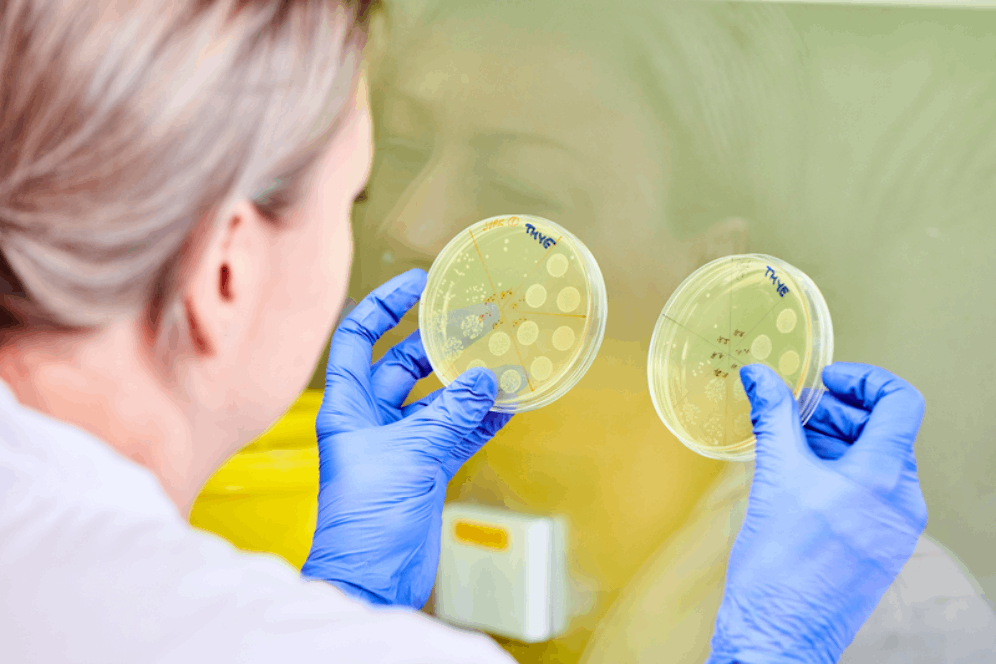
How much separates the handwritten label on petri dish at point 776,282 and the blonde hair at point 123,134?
0.77 m

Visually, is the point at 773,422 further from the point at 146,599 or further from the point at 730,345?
the point at 146,599

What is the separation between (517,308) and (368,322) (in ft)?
0.95

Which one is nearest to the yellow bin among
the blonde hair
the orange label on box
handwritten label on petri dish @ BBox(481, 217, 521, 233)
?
the orange label on box

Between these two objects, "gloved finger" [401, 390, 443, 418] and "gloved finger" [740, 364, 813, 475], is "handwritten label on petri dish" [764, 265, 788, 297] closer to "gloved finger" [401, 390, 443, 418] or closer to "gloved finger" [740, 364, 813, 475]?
"gloved finger" [740, 364, 813, 475]

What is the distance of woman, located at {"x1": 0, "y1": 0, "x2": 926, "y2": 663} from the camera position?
0.70 meters

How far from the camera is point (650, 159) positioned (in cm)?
101

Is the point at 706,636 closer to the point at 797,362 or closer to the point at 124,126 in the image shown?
A: the point at 797,362

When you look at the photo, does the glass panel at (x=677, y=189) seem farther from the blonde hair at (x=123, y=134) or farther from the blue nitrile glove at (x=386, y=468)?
the blonde hair at (x=123, y=134)

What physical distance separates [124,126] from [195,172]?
102 mm

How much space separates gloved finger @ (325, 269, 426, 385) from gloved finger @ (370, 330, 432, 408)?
0.11 feet

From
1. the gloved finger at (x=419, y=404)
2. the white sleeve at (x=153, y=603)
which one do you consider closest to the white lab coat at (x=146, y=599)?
the white sleeve at (x=153, y=603)

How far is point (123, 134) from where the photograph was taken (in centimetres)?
87

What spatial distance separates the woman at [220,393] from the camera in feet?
2.30

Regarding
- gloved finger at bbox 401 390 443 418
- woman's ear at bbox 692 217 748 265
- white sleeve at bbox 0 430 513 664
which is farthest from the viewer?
gloved finger at bbox 401 390 443 418
